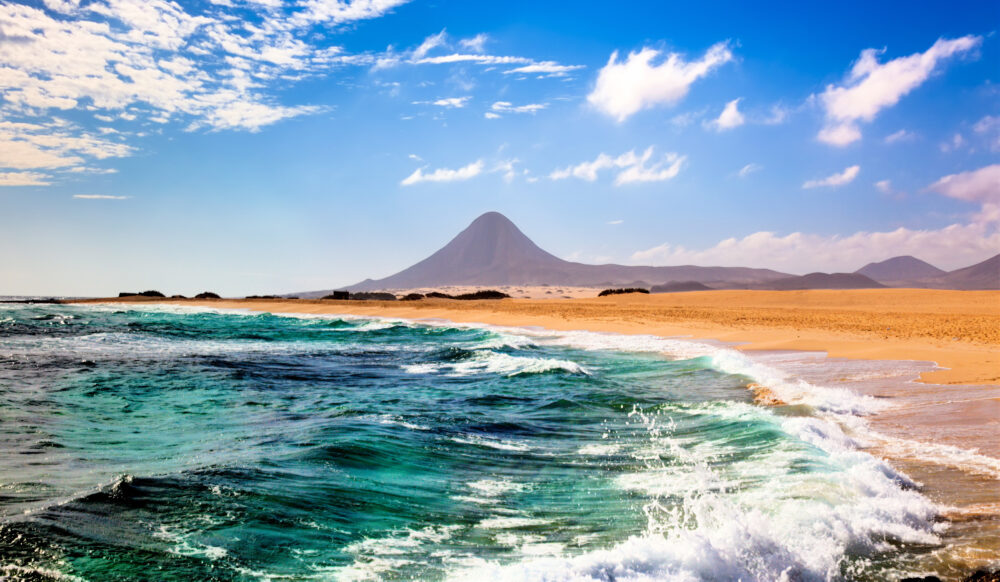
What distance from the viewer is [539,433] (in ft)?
31.0

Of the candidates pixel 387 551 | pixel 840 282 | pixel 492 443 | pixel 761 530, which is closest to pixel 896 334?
pixel 492 443

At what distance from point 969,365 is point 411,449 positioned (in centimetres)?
1163

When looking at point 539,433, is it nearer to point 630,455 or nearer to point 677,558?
point 630,455

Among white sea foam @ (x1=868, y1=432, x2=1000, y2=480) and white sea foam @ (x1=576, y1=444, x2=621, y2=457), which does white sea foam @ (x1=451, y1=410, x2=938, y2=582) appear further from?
white sea foam @ (x1=576, y1=444, x2=621, y2=457)

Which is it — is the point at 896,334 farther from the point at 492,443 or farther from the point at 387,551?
the point at 387,551

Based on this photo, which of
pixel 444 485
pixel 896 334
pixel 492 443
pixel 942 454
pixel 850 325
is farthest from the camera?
pixel 850 325

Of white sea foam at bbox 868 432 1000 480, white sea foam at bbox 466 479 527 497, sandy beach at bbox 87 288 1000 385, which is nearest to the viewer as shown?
white sea foam at bbox 868 432 1000 480

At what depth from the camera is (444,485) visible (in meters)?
6.73

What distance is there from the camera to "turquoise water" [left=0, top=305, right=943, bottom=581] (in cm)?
445

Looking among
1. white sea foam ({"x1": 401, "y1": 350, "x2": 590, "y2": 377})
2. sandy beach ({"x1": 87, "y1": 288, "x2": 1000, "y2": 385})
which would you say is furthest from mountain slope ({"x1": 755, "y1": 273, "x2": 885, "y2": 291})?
white sea foam ({"x1": 401, "y1": 350, "x2": 590, "y2": 377})

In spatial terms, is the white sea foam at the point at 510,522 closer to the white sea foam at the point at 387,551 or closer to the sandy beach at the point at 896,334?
the white sea foam at the point at 387,551

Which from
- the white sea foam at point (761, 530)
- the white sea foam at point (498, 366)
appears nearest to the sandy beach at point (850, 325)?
the white sea foam at point (498, 366)

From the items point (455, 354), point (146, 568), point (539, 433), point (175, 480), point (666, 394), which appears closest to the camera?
point (146, 568)

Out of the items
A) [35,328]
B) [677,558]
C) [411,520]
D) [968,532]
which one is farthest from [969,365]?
[35,328]
